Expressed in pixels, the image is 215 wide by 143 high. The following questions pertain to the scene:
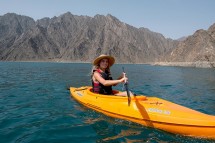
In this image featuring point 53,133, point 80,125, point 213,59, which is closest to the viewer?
point 53,133

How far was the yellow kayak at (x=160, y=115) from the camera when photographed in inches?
324

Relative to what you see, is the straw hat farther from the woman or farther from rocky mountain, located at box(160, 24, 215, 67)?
rocky mountain, located at box(160, 24, 215, 67)

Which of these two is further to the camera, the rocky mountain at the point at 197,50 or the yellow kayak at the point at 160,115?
the rocky mountain at the point at 197,50

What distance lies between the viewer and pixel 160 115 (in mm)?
9094

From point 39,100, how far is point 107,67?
5.19m

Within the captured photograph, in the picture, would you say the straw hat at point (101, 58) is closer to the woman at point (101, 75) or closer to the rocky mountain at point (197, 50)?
the woman at point (101, 75)

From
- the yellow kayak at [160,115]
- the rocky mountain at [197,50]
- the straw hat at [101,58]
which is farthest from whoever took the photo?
the rocky mountain at [197,50]

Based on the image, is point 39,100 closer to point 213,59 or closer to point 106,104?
point 106,104

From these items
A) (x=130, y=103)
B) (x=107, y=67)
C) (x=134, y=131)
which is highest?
(x=107, y=67)

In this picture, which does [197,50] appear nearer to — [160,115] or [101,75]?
[101,75]

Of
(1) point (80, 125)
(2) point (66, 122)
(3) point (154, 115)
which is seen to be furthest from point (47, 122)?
(3) point (154, 115)

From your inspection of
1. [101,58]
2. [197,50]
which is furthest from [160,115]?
[197,50]

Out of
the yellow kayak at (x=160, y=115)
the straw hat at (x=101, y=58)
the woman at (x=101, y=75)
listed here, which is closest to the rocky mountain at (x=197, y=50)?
the straw hat at (x=101, y=58)

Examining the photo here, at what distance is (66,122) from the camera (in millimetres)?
10336
